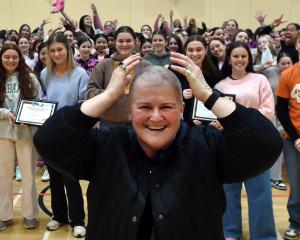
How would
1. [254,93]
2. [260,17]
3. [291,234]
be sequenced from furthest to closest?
1. [260,17]
2. [291,234]
3. [254,93]

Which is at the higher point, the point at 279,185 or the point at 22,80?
the point at 22,80

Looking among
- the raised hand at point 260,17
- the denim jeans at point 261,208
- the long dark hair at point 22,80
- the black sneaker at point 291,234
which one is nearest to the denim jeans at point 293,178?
the black sneaker at point 291,234

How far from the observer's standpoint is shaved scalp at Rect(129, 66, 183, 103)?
1489 mm

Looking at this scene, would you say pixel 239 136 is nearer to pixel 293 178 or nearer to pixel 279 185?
pixel 293 178

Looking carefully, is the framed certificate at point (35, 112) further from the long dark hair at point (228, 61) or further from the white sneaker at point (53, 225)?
the long dark hair at point (228, 61)

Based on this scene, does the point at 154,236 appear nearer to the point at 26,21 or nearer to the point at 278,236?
the point at 278,236

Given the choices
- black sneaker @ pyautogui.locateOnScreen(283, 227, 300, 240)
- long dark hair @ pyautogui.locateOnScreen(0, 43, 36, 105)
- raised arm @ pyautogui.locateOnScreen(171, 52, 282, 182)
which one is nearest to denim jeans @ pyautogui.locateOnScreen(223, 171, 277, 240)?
black sneaker @ pyautogui.locateOnScreen(283, 227, 300, 240)

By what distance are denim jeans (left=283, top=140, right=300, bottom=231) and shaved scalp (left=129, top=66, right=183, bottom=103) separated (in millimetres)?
2369

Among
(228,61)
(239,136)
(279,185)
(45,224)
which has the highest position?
(228,61)

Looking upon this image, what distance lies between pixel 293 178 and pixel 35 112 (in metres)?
2.33

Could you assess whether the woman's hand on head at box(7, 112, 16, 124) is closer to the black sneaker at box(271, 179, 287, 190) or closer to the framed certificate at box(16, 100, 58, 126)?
the framed certificate at box(16, 100, 58, 126)

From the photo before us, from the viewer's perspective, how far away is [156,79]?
4.90ft

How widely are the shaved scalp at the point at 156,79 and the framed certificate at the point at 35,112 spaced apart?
7.61 ft

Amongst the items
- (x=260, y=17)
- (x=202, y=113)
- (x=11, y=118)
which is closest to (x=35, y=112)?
(x=11, y=118)
